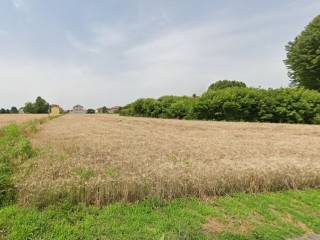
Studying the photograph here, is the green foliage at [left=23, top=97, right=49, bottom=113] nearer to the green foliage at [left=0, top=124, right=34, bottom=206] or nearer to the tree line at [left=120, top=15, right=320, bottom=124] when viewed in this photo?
the tree line at [left=120, top=15, right=320, bottom=124]

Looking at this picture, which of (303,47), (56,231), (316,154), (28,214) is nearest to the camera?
(56,231)

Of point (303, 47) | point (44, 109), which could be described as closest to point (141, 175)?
point (303, 47)

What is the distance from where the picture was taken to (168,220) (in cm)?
454

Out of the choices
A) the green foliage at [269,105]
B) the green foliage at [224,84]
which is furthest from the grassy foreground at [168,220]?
the green foliage at [224,84]

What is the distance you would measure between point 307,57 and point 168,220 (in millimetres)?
38753

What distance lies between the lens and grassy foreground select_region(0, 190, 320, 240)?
4078 millimetres

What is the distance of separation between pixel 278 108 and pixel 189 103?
41.4ft

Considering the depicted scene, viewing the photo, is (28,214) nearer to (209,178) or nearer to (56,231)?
(56,231)

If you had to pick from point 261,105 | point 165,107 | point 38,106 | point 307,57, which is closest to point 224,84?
point 165,107

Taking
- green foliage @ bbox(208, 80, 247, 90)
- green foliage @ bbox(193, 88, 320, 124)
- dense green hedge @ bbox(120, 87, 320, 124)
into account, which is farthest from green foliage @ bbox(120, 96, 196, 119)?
green foliage @ bbox(208, 80, 247, 90)

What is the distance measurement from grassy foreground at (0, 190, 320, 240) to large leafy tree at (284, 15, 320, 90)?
35.8 m

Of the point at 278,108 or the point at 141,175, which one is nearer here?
the point at 141,175

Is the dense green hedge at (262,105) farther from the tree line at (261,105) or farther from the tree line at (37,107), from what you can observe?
the tree line at (37,107)

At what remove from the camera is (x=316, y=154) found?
9.46 m
